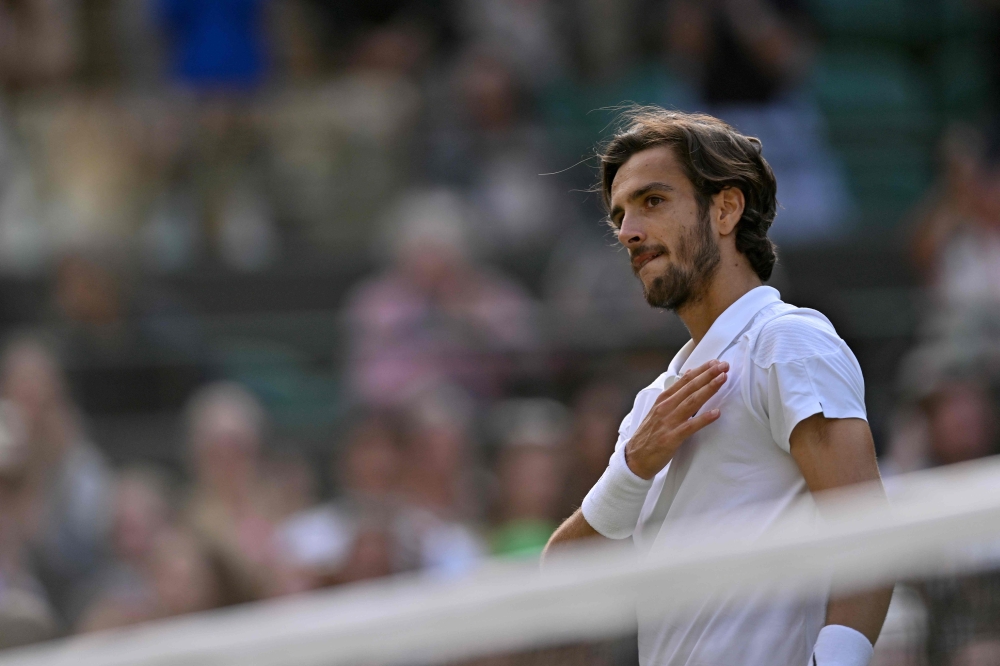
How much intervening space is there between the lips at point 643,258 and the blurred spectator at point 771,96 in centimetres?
612

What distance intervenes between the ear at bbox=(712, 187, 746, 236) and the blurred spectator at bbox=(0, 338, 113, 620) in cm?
490

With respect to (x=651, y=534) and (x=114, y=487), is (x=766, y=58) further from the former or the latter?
(x=651, y=534)

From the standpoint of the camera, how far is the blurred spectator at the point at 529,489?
19.7ft

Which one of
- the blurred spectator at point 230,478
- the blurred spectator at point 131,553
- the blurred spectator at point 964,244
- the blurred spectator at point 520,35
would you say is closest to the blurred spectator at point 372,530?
the blurred spectator at point 230,478

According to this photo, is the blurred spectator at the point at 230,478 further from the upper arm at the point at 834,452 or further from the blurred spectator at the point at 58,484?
the upper arm at the point at 834,452

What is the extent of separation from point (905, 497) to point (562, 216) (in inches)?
248

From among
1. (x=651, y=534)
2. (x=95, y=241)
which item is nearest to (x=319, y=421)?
(x=95, y=241)

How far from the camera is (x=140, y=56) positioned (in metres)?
9.65

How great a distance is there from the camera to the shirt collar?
241 centimetres

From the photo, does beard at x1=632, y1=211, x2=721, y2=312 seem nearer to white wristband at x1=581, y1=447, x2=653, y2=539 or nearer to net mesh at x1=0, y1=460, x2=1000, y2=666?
white wristband at x1=581, y1=447, x2=653, y2=539

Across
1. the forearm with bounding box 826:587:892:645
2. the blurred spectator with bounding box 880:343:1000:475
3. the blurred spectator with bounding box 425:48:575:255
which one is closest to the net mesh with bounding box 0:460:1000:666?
the forearm with bounding box 826:587:892:645

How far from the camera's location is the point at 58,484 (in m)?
6.80

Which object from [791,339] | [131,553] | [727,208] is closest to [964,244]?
[131,553]

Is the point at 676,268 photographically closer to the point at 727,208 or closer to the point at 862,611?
the point at 727,208
